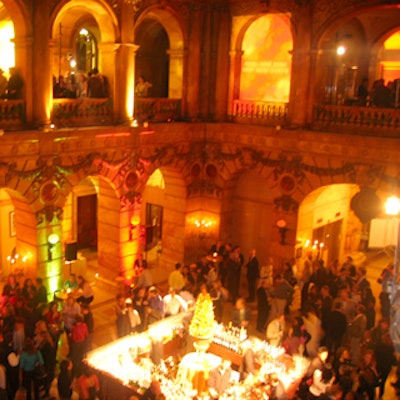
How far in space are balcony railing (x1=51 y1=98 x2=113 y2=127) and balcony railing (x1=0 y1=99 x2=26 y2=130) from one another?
0.89 meters

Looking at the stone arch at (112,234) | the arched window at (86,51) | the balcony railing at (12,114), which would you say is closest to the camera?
the balcony railing at (12,114)

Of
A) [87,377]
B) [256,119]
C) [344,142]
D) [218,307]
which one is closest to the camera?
Result: [87,377]

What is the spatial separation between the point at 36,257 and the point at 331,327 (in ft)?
25.6

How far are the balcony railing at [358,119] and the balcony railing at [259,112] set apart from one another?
1166 mm

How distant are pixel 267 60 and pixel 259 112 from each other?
5.68ft

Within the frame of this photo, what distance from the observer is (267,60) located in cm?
1853

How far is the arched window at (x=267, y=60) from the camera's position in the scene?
18203 mm

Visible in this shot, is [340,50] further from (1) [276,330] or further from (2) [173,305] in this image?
(1) [276,330]

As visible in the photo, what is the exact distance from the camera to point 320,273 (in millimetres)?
15516

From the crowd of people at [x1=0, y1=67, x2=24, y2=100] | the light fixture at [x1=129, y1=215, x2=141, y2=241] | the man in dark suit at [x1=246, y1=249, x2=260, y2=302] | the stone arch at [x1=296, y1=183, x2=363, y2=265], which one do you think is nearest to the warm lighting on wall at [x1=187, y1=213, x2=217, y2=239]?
the light fixture at [x1=129, y1=215, x2=141, y2=241]

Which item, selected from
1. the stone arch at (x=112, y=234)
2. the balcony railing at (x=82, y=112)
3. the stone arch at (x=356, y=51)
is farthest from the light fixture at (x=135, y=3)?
the stone arch at (x=356, y=51)

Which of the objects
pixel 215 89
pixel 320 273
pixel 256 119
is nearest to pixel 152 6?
pixel 215 89

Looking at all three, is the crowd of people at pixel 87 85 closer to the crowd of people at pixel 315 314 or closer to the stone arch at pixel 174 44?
the stone arch at pixel 174 44

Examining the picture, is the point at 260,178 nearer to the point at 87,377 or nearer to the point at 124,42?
the point at 124,42
